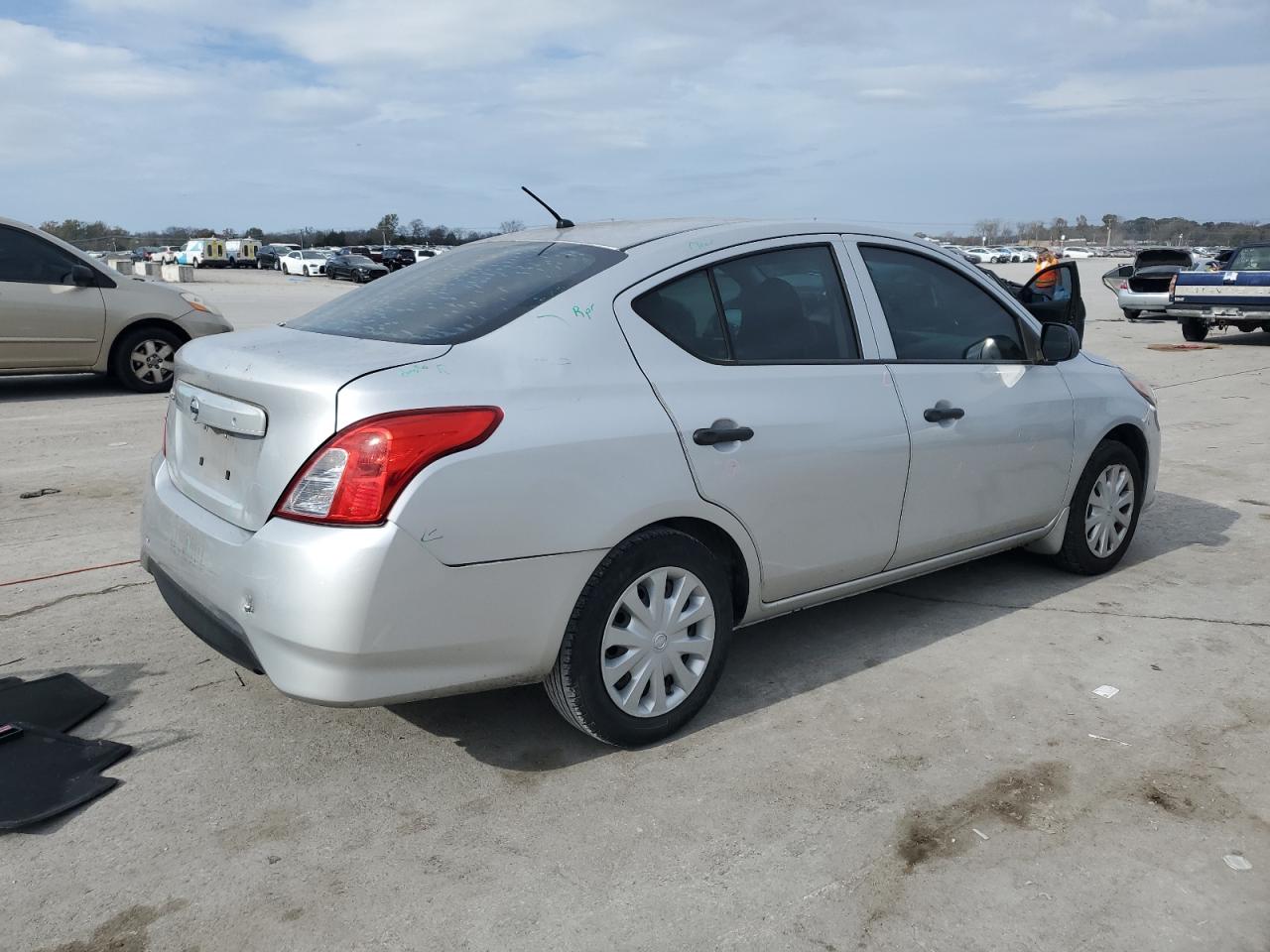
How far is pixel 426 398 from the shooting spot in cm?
305

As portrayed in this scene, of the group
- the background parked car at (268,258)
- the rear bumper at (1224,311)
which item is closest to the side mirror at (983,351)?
the rear bumper at (1224,311)

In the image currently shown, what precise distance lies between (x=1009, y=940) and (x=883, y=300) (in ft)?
8.04

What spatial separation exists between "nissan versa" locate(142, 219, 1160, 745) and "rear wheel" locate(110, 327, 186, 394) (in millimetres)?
7719

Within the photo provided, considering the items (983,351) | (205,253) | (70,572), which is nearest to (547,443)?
(983,351)

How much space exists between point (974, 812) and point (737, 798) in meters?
0.69

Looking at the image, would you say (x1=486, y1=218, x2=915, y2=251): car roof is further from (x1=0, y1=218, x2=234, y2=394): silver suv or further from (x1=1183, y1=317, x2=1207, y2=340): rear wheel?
(x1=1183, y1=317, x2=1207, y2=340): rear wheel

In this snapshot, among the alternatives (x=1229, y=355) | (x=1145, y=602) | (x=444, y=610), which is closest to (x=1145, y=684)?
(x=1145, y=602)

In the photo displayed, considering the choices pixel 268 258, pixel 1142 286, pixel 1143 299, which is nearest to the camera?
pixel 1143 299

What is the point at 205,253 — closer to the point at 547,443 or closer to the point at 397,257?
the point at 397,257

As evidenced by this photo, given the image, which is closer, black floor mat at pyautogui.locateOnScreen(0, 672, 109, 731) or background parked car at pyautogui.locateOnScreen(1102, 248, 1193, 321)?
black floor mat at pyautogui.locateOnScreen(0, 672, 109, 731)

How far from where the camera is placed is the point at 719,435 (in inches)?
141

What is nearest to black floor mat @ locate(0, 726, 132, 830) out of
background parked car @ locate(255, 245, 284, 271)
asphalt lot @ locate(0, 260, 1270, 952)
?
asphalt lot @ locate(0, 260, 1270, 952)

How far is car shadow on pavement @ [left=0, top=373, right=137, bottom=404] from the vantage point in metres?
10.9

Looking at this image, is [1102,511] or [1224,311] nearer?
[1102,511]
